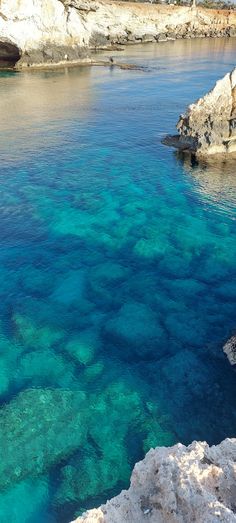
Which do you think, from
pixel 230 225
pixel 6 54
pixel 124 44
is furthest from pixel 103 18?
pixel 230 225

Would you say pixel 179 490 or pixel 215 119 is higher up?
pixel 215 119

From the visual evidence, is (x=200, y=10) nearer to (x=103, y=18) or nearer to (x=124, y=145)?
(x=103, y=18)

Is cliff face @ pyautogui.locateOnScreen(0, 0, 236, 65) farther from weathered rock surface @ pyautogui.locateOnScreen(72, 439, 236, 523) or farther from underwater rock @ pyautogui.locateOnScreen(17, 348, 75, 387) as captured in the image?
weathered rock surface @ pyautogui.locateOnScreen(72, 439, 236, 523)

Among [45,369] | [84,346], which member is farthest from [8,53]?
[45,369]

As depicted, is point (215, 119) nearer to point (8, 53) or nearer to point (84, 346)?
point (84, 346)

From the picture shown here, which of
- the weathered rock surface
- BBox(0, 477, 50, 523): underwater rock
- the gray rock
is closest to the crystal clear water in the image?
BBox(0, 477, 50, 523): underwater rock
